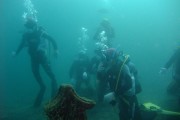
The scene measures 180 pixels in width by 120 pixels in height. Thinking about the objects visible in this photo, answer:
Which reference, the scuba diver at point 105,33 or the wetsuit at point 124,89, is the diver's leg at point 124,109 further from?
the scuba diver at point 105,33

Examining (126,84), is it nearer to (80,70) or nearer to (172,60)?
(172,60)

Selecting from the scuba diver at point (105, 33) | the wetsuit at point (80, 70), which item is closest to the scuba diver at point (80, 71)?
the wetsuit at point (80, 70)

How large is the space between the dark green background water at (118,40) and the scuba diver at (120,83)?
4.27 m

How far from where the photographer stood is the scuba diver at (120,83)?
6.09 m

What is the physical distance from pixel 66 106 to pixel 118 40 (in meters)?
41.0

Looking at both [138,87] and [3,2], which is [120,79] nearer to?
[138,87]

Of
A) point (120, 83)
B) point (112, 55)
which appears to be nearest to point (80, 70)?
point (112, 55)

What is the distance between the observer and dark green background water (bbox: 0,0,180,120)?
50.4 ft

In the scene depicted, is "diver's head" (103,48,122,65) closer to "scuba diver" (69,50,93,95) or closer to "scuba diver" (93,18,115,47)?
"scuba diver" (69,50,93,95)

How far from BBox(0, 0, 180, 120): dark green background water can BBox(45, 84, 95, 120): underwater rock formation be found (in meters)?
7.63

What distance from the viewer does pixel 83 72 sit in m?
11.8

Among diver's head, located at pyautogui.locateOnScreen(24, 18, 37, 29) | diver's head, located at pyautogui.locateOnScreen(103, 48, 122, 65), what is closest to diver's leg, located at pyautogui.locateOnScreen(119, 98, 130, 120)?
diver's head, located at pyautogui.locateOnScreen(103, 48, 122, 65)

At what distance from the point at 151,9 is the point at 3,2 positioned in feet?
162

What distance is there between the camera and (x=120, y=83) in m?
6.13
